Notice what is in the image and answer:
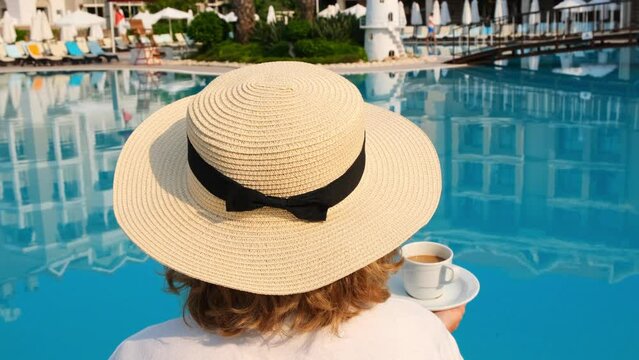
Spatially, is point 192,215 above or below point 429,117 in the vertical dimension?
above

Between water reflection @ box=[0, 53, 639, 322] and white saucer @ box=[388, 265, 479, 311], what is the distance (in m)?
3.12

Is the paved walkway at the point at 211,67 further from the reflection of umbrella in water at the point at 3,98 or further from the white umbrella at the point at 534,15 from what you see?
the white umbrella at the point at 534,15

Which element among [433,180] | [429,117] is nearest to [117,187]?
[433,180]

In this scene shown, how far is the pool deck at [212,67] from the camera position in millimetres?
20991

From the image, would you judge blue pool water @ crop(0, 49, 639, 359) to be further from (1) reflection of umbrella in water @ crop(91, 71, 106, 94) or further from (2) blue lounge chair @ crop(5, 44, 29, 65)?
(2) blue lounge chair @ crop(5, 44, 29, 65)

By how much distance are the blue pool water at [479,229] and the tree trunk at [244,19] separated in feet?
38.6

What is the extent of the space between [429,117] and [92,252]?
7.01 meters

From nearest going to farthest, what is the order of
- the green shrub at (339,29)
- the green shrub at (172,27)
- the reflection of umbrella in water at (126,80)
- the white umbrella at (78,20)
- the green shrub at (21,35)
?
1. the reflection of umbrella in water at (126,80)
2. the green shrub at (339,29)
3. the white umbrella at (78,20)
4. the green shrub at (21,35)
5. the green shrub at (172,27)

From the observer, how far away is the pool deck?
68.9ft

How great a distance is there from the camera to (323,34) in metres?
23.8

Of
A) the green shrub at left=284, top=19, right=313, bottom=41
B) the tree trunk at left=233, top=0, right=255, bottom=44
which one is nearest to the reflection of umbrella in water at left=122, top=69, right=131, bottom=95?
the tree trunk at left=233, top=0, right=255, bottom=44

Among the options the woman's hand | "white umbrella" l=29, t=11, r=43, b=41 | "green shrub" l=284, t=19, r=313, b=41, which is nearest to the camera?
the woman's hand

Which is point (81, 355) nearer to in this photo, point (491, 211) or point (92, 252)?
point (92, 252)

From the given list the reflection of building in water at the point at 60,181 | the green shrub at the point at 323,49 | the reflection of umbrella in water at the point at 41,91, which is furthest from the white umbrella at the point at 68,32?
the reflection of building in water at the point at 60,181
